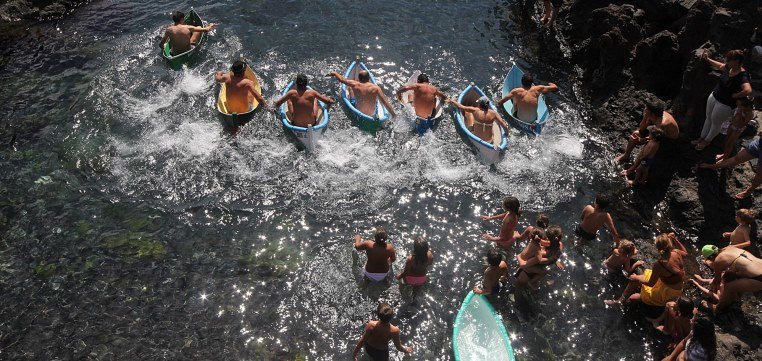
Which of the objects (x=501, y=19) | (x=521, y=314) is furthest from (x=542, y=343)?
(x=501, y=19)

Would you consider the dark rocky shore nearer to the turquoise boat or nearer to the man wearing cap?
the man wearing cap

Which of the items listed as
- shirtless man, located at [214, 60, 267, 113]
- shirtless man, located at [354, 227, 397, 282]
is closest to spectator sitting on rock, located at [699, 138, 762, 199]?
shirtless man, located at [354, 227, 397, 282]

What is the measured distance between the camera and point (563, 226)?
11.8m

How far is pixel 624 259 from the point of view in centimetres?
1039

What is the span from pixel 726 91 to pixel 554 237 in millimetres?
5739

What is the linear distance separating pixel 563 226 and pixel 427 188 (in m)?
3.25

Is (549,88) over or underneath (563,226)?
over

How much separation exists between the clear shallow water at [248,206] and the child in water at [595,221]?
1.36 ft

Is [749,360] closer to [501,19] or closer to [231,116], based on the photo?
[231,116]

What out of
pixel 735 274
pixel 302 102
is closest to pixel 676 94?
pixel 735 274

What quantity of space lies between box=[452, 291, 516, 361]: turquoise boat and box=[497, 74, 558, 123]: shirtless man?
20.1 ft

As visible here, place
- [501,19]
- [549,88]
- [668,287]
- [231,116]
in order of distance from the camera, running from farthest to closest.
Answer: [501,19] → [549,88] → [231,116] → [668,287]

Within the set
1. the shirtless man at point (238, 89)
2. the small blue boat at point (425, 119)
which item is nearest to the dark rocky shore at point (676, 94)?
the small blue boat at point (425, 119)

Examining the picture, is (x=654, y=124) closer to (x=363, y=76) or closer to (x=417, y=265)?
(x=417, y=265)
